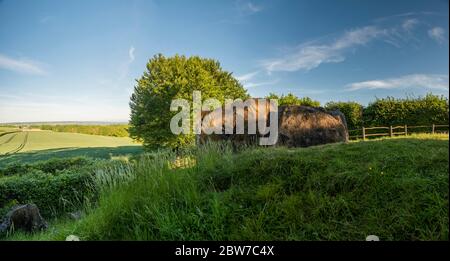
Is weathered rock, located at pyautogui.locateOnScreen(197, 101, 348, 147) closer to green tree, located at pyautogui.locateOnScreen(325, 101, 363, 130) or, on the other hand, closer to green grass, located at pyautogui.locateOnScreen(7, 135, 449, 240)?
green grass, located at pyautogui.locateOnScreen(7, 135, 449, 240)

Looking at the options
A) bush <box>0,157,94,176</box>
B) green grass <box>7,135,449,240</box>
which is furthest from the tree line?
bush <box>0,157,94,176</box>

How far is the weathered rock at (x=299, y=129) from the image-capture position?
6.45 meters

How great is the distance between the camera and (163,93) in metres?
4.46

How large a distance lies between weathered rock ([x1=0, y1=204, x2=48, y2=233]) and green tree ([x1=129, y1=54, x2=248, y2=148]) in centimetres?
204

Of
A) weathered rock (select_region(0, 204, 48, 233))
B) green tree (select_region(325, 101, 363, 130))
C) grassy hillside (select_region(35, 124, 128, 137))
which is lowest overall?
weathered rock (select_region(0, 204, 48, 233))

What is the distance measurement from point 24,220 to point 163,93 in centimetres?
281

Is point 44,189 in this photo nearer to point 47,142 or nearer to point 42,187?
point 42,187

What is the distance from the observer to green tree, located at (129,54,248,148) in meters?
4.18

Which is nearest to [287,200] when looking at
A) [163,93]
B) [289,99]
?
[163,93]

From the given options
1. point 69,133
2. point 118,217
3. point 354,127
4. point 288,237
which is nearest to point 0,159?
point 69,133

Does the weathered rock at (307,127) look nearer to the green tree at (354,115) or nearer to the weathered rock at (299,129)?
the weathered rock at (299,129)

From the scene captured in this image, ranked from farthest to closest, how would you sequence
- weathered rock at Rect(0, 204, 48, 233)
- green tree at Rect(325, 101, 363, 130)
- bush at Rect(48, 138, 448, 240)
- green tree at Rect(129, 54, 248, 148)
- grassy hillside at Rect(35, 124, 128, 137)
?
green tree at Rect(325, 101, 363, 130)
weathered rock at Rect(0, 204, 48, 233)
green tree at Rect(129, 54, 248, 148)
grassy hillside at Rect(35, 124, 128, 137)
bush at Rect(48, 138, 448, 240)

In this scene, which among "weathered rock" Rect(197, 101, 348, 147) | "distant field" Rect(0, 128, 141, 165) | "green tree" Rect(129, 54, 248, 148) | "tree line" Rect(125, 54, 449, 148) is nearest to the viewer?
"distant field" Rect(0, 128, 141, 165)

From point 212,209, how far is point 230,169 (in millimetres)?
835
